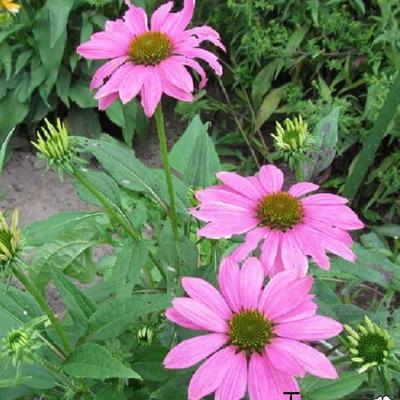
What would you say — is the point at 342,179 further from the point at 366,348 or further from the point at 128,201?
the point at 366,348

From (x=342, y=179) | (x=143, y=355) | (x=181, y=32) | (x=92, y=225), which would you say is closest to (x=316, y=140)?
(x=181, y=32)

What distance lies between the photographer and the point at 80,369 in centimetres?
81

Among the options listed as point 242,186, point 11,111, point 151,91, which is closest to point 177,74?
point 151,91

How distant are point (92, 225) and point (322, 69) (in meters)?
1.00

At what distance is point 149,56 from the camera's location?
2.84ft

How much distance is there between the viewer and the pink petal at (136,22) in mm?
930

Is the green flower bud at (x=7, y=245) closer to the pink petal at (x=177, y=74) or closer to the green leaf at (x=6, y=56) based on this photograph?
the pink petal at (x=177, y=74)

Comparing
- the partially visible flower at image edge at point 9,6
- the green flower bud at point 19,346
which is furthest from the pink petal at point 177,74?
the partially visible flower at image edge at point 9,6

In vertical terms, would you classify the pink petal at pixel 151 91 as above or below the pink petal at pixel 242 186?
above

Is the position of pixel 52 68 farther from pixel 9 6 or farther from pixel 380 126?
pixel 380 126

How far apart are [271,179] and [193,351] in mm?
258

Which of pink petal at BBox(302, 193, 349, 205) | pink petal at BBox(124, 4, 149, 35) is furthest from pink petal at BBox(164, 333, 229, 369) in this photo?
pink petal at BBox(124, 4, 149, 35)

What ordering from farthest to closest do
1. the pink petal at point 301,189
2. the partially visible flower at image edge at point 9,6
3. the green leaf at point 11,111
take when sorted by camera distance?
the green leaf at point 11,111, the partially visible flower at image edge at point 9,6, the pink petal at point 301,189

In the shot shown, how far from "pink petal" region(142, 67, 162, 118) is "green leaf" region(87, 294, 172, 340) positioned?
0.20 m
